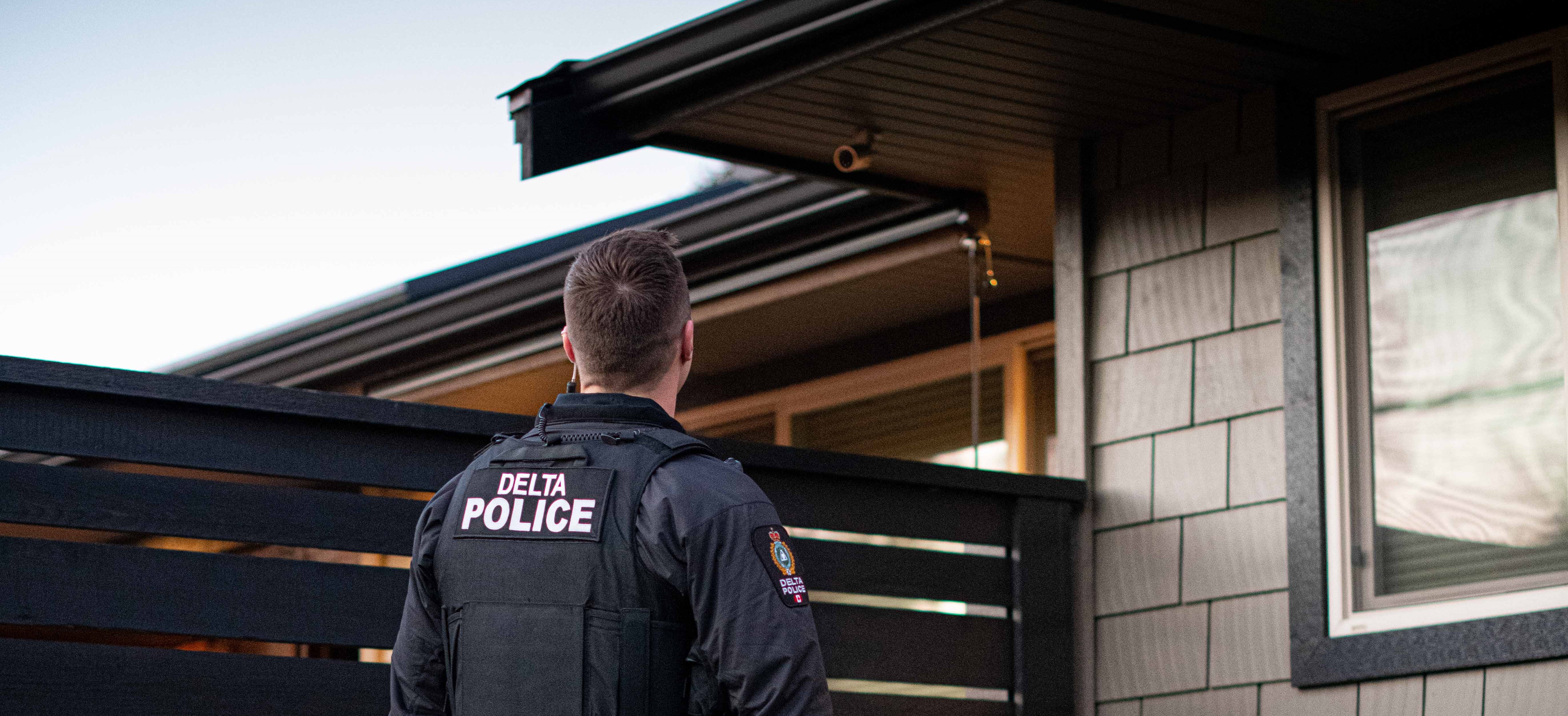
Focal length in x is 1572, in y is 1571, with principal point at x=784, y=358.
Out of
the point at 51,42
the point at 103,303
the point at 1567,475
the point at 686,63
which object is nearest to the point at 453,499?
the point at 686,63

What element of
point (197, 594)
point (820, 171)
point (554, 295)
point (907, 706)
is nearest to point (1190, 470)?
point (907, 706)

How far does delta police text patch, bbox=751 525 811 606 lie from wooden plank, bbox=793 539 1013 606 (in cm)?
211

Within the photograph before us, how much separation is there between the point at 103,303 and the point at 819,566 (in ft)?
90.5

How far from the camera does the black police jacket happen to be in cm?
197

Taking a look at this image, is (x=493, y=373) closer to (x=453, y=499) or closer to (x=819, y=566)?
(x=819, y=566)

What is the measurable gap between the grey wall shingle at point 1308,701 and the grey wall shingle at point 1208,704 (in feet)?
0.14

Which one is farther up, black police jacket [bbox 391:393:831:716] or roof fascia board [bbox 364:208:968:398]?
roof fascia board [bbox 364:208:968:398]

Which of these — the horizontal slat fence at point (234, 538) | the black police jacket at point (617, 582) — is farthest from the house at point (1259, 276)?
the black police jacket at point (617, 582)

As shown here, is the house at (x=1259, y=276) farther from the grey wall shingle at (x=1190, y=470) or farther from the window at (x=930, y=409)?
the window at (x=930, y=409)

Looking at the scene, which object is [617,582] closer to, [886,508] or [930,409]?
[886,508]

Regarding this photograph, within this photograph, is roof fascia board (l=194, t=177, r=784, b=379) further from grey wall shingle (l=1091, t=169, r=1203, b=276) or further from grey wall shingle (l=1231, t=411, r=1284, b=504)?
grey wall shingle (l=1231, t=411, r=1284, b=504)

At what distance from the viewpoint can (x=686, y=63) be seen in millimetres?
4512

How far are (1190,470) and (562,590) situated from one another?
2991 millimetres

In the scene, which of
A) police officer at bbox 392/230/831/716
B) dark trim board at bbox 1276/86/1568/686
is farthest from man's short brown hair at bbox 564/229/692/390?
dark trim board at bbox 1276/86/1568/686
